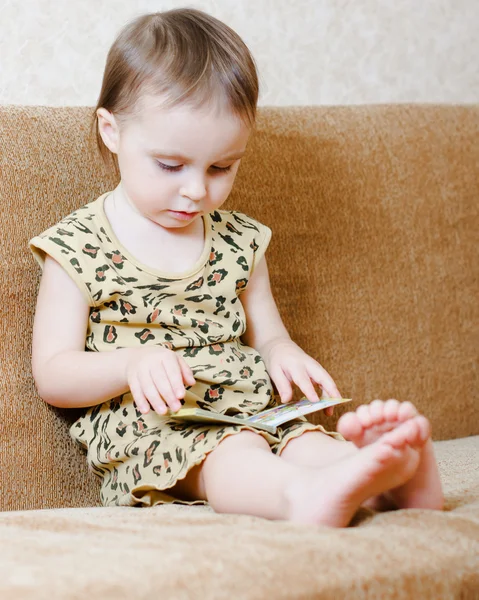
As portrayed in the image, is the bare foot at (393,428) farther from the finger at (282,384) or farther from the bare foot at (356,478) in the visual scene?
the finger at (282,384)

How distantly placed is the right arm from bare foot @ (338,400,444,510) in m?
0.24

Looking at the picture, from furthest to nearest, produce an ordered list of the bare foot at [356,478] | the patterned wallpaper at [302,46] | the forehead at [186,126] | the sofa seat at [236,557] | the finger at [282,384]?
1. the patterned wallpaper at [302,46]
2. the finger at [282,384]
3. the forehead at [186,126]
4. the bare foot at [356,478]
5. the sofa seat at [236,557]

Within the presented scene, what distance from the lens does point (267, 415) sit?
3.80 feet

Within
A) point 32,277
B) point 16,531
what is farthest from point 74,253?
point 16,531

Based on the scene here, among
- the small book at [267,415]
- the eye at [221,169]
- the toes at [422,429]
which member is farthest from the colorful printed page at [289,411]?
the eye at [221,169]

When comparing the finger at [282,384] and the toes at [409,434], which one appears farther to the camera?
the finger at [282,384]

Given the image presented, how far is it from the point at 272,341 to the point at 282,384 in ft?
0.37

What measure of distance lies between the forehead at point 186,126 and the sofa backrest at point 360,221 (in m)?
0.23

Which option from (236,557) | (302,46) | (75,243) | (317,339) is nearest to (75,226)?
(75,243)

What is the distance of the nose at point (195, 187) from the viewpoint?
1134 millimetres

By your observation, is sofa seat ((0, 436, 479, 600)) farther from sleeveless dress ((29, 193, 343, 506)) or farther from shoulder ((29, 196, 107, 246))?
shoulder ((29, 196, 107, 246))

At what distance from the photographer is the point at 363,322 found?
1.54 metres

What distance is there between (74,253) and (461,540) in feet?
2.11

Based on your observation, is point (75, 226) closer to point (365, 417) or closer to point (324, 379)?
point (324, 379)
